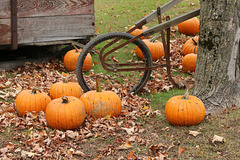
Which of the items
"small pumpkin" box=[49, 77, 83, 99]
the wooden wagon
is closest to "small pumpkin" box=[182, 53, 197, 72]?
the wooden wagon

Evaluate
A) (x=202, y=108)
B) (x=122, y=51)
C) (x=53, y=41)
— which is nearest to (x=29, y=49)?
(x=53, y=41)

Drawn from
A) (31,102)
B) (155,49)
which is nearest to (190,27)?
(155,49)

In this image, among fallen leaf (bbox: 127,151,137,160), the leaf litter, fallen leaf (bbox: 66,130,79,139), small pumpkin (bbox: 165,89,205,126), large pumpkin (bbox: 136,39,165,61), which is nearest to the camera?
fallen leaf (bbox: 127,151,137,160)

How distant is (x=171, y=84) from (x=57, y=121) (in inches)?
109

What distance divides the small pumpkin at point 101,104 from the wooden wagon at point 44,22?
2776mm

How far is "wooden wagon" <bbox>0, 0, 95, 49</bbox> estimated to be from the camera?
20.9 ft

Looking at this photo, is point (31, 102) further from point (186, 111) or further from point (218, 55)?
point (218, 55)

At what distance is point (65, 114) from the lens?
4227 mm

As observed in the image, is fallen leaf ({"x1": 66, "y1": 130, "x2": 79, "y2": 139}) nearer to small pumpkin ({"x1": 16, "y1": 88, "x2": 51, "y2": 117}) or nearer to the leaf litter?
the leaf litter

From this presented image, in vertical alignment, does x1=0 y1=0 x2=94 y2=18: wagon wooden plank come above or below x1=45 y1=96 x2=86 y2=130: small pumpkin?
above

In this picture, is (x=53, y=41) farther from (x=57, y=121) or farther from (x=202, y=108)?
(x=202, y=108)

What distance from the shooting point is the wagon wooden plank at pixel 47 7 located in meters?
6.29

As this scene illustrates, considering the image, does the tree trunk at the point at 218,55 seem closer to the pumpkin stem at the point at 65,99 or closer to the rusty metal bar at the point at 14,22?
the pumpkin stem at the point at 65,99

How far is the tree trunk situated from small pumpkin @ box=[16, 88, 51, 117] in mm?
2380
